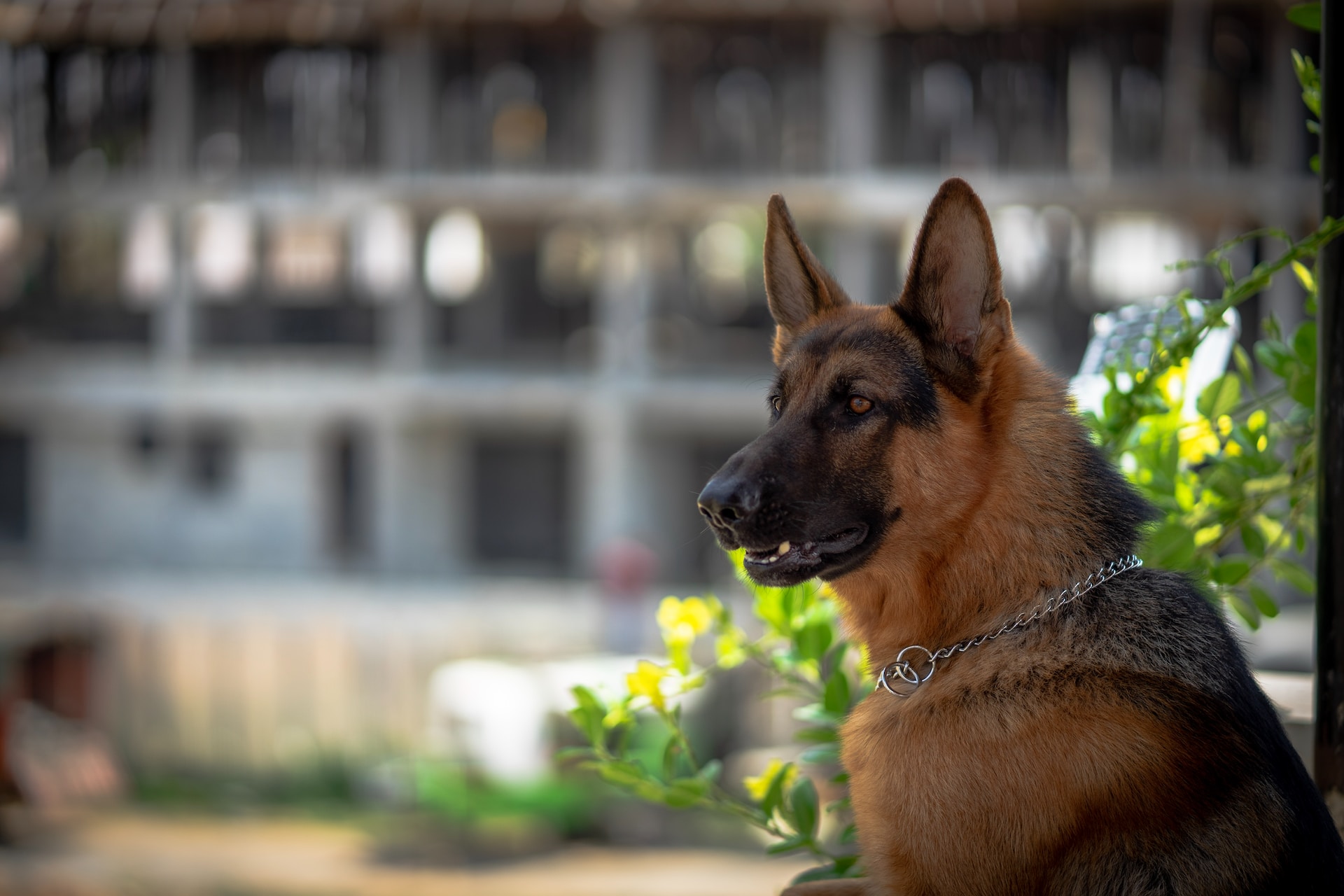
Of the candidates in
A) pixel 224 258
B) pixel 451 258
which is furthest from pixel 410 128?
pixel 224 258

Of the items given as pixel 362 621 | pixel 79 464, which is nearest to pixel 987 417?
pixel 362 621

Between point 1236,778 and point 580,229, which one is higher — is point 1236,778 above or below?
below

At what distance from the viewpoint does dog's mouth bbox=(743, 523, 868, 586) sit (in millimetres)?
2240

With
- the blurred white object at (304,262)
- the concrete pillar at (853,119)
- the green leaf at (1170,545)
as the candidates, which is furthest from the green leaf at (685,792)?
the blurred white object at (304,262)

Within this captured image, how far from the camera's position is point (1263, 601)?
8.93ft

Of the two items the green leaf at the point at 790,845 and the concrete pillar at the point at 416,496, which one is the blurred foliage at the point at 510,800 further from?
the green leaf at the point at 790,845

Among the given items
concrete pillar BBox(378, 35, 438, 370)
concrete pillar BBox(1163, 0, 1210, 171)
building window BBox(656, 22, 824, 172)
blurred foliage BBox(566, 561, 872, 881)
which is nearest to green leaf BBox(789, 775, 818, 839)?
blurred foliage BBox(566, 561, 872, 881)

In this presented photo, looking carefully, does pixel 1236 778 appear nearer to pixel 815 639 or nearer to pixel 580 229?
pixel 815 639

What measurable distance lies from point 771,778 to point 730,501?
72 cm

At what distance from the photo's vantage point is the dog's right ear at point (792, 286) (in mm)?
2498

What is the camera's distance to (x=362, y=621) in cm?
1866

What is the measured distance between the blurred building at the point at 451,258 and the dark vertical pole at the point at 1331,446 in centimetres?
1602

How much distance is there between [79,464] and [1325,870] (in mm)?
23785

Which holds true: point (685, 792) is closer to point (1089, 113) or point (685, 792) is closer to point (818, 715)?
point (818, 715)
